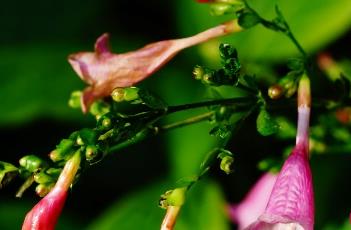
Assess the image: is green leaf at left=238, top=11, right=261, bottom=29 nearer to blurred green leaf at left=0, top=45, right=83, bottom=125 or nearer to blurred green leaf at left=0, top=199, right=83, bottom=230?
blurred green leaf at left=0, top=45, right=83, bottom=125

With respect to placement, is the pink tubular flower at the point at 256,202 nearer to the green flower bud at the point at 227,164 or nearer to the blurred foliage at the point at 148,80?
the blurred foliage at the point at 148,80

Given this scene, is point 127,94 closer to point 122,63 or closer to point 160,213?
point 122,63

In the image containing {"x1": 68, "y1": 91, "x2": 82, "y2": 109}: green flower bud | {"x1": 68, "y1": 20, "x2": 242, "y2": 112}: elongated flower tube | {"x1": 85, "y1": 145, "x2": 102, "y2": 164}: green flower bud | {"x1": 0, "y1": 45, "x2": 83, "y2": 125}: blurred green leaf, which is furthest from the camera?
{"x1": 0, "y1": 45, "x2": 83, "y2": 125}: blurred green leaf

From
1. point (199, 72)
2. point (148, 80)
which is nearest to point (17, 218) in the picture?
point (148, 80)

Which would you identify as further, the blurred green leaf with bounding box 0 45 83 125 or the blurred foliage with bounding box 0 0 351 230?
the blurred green leaf with bounding box 0 45 83 125

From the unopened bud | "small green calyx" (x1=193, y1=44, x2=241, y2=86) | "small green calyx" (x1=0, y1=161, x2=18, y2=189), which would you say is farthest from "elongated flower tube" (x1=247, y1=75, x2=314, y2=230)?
"small green calyx" (x1=0, y1=161, x2=18, y2=189)

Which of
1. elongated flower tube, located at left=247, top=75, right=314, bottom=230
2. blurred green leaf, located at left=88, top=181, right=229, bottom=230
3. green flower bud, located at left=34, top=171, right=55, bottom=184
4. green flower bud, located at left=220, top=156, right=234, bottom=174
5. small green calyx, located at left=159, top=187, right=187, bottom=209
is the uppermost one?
green flower bud, located at left=34, top=171, right=55, bottom=184
